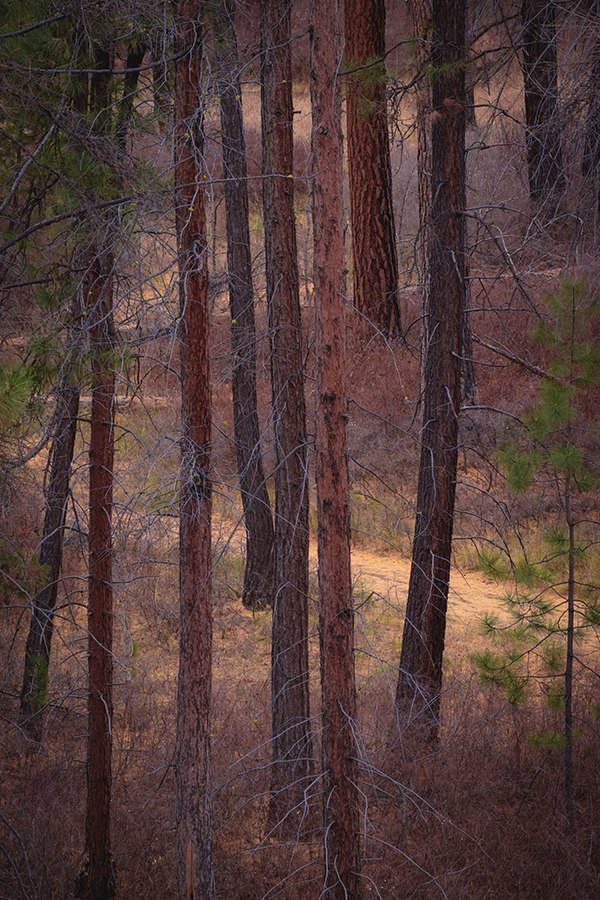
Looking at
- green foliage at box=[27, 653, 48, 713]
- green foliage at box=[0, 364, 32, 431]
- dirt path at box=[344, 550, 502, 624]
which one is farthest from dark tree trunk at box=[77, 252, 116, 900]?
dirt path at box=[344, 550, 502, 624]

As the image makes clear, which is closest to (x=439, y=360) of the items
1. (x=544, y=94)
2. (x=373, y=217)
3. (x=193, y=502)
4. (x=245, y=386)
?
(x=544, y=94)

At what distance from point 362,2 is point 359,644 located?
11.5 metres

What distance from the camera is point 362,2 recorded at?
1312 cm

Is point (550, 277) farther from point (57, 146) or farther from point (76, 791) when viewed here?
point (76, 791)

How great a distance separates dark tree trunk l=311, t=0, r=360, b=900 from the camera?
15.2ft

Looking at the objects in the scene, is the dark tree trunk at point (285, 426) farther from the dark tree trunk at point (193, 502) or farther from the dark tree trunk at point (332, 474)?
the dark tree trunk at point (332, 474)

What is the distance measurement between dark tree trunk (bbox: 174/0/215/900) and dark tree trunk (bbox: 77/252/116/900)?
0.79m

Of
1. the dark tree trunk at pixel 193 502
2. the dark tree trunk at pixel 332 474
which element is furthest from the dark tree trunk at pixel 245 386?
the dark tree trunk at pixel 332 474

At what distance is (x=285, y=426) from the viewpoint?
627cm

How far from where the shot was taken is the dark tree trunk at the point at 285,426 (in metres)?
6.18

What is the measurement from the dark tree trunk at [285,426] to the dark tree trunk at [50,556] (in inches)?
76.8

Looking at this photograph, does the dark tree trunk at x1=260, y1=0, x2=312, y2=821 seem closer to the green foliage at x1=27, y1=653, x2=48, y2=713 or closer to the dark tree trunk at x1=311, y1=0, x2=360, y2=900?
the dark tree trunk at x1=311, y1=0, x2=360, y2=900

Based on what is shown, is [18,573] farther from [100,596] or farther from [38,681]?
[38,681]

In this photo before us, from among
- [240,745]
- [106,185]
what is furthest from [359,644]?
[106,185]
